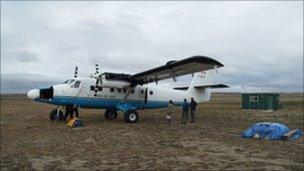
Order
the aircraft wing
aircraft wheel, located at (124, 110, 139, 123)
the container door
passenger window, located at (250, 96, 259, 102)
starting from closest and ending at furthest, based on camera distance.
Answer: the aircraft wing, aircraft wheel, located at (124, 110, 139, 123), the container door, passenger window, located at (250, 96, 259, 102)

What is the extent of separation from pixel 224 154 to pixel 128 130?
702 centimetres

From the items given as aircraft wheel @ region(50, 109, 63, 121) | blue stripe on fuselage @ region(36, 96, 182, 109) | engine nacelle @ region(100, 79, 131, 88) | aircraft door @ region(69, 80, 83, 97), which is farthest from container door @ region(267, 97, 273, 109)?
aircraft wheel @ region(50, 109, 63, 121)

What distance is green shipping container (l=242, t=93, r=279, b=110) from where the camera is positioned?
126ft

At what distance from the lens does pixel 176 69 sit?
20156mm

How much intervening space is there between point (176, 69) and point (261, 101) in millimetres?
21803

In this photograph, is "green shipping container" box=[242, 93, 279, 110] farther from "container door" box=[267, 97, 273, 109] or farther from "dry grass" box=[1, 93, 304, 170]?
"dry grass" box=[1, 93, 304, 170]

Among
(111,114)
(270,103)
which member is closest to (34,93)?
(111,114)

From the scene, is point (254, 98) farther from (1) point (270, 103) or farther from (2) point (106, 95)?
(2) point (106, 95)

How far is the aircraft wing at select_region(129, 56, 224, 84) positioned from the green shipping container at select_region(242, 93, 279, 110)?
19599mm

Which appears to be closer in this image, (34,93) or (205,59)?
(205,59)

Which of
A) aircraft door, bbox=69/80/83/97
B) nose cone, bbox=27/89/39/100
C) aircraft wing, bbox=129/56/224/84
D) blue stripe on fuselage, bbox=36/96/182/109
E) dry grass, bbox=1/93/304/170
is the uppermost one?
aircraft wing, bbox=129/56/224/84

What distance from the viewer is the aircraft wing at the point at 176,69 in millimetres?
17444

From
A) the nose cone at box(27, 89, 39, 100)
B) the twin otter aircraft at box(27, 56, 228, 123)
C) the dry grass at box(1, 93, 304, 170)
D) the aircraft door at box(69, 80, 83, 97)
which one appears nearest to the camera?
the dry grass at box(1, 93, 304, 170)

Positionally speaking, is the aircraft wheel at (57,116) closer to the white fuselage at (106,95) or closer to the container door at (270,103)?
the white fuselage at (106,95)
